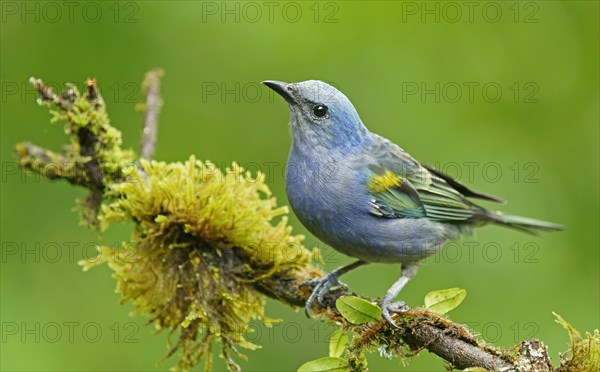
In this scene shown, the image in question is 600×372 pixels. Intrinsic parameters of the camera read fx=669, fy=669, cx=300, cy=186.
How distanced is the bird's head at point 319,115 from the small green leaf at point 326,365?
183 cm

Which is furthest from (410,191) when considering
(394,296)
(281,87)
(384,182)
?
(281,87)

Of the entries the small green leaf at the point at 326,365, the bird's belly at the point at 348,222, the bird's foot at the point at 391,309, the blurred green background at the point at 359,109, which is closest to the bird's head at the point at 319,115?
the bird's belly at the point at 348,222

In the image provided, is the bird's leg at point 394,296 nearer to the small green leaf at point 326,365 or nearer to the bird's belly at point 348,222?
the bird's belly at point 348,222

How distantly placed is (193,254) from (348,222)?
1.11 meters

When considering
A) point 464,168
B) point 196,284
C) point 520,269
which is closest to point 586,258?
point 520,269

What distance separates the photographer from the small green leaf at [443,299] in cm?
358

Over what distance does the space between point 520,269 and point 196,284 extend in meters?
3.28

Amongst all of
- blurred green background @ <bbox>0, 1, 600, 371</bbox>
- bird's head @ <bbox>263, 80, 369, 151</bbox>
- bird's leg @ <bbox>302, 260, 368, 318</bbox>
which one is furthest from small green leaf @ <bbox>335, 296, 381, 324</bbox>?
blurred green background @ <bbox>0, 1, 600, 371</bbox>

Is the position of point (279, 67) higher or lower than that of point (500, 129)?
higher

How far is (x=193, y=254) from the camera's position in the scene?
4.23 meters

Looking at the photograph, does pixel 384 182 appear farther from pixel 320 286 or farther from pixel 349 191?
pixel 320 286

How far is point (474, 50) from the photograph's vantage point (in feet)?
22.2

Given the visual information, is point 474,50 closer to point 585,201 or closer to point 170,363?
point 585,201

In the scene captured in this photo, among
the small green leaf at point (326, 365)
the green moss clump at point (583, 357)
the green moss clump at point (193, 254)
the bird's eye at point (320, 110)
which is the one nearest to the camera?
the green moss clump at point (583, 357)
